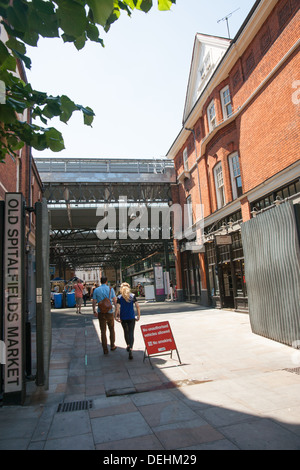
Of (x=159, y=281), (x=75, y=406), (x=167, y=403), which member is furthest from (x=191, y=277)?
(x=75, y=406)

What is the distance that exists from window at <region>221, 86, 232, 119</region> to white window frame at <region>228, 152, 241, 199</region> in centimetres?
202

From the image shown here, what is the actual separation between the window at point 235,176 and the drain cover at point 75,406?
39.4ft

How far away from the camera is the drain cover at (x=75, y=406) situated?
460 cm

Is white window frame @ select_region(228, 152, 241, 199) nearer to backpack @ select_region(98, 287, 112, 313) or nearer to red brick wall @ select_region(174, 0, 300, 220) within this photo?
red brick wall @ select_region(174, 0, 300, 220)

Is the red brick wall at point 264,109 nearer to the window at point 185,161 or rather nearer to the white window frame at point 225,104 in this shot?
the white window frame at point 225,104

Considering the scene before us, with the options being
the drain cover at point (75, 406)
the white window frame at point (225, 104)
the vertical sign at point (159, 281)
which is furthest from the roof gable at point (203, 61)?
the drain cover at point (75, 406)

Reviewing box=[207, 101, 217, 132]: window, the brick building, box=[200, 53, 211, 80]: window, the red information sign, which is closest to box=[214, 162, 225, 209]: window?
the brick building

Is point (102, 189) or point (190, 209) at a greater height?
point (102, 189)

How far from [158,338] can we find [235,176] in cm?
1026

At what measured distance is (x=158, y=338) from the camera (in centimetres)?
700

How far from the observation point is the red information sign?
687cm

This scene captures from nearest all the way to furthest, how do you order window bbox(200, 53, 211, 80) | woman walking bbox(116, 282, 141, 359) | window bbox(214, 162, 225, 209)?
woman walking bbox(116, 282, 141, 359) → window bbox(214, 162, 225, 209) → window bbox(200, 53, 211, 80)

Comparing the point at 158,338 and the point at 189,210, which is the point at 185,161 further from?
the point at 158,338
